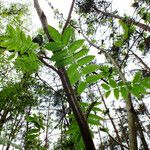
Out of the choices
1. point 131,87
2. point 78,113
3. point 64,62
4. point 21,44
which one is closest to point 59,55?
point 64,62

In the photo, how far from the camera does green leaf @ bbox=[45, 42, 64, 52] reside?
1269 millimetres

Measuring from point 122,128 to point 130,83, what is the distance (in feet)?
85.5

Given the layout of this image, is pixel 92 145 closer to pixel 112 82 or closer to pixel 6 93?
pixel 112 82

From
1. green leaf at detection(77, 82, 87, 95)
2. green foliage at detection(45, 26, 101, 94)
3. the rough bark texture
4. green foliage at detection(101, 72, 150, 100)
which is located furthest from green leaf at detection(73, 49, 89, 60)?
the rough bark texture

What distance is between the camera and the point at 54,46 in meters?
1.29

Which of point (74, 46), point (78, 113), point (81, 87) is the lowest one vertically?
point (78, 113)

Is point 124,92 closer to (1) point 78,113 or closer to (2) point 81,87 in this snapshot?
(2) point 81,87

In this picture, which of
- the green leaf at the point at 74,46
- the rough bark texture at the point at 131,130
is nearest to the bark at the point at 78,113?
the green leaf at the point at 74,46

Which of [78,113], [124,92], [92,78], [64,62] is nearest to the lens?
[78,113]

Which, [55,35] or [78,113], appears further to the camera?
[55,35]

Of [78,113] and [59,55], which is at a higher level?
[59,55]

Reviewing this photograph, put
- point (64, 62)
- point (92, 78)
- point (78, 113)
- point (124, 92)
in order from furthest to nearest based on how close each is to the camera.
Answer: point (124, 92) < point (92, 78) < point (64, 62) < point (78, 113)

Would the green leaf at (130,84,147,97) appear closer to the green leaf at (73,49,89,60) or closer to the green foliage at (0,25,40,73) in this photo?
the green leaf at (73,49,89,60)

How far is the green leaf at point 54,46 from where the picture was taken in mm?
1269
